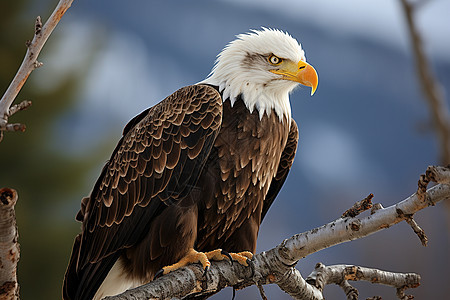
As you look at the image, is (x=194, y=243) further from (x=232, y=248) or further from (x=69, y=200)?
(x=69, y=200)

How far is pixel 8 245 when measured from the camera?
1.59m

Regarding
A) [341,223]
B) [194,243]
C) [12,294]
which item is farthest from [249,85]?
[12,294]

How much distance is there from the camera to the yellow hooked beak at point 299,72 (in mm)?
2674

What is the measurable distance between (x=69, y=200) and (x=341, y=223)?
7.58m

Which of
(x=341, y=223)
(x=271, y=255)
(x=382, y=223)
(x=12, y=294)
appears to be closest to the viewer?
(x=12, y=294)

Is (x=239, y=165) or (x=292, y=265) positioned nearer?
(x=292, y=265)

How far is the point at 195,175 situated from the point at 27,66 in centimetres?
116

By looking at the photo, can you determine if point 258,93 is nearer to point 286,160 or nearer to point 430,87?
point 286,160

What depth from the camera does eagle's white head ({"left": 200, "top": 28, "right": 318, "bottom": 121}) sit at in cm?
269

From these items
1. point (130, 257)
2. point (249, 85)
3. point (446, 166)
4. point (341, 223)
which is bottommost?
point (130, 257)

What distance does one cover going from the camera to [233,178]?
2549 mm

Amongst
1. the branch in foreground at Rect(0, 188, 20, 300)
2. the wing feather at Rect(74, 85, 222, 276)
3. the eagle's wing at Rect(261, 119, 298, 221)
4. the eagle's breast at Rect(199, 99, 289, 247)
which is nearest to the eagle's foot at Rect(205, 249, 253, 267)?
the eagle's breast at Rect(199, 99, 289, 247)

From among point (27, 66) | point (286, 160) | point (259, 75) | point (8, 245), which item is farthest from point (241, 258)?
point (27, 66)

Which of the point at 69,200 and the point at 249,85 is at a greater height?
the point at 249,85
